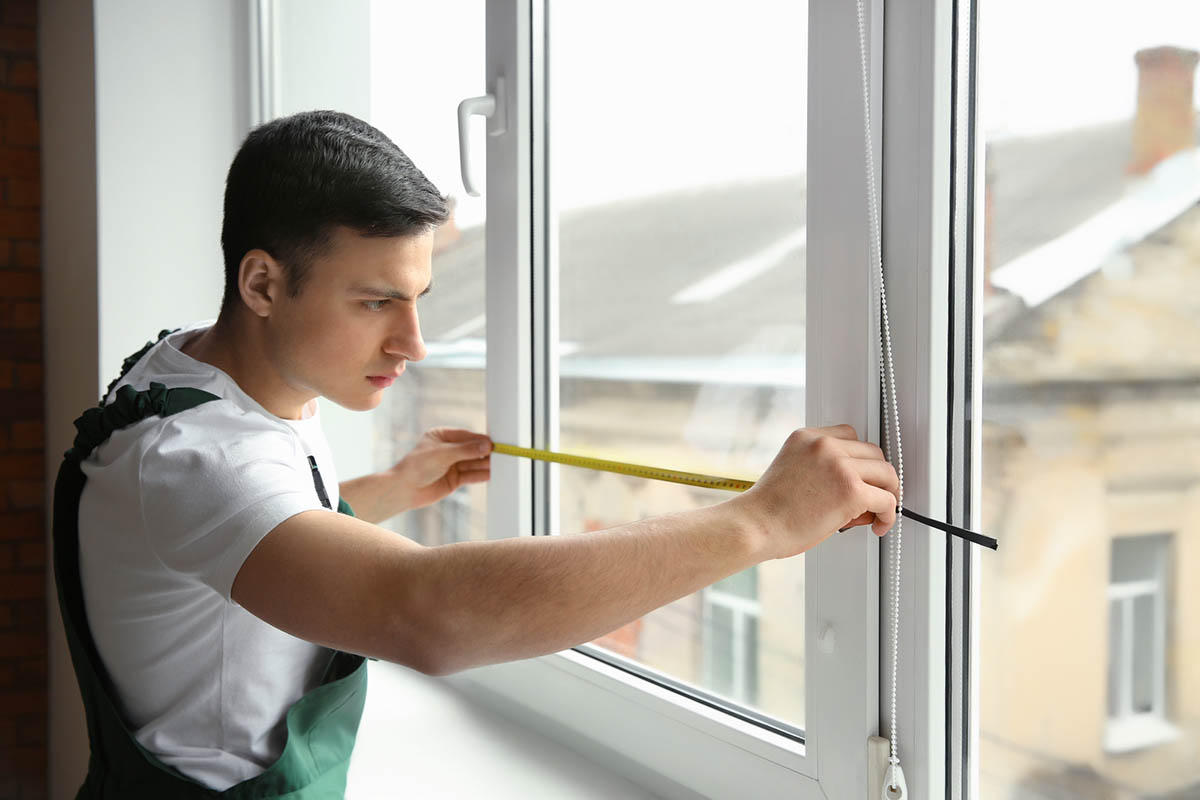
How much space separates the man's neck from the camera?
3.67ft

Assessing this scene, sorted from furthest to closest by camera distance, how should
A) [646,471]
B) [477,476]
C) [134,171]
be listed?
[134,171], [477,476], [646,471]

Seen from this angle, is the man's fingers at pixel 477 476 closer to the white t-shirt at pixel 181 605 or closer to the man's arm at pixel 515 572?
the white t-shirt at pixel 181 605

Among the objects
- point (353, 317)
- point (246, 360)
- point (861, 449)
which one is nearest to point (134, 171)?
point (246, 360)

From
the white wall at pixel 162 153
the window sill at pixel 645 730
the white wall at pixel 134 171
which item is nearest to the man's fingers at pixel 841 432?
the window sill at pixel 645 730

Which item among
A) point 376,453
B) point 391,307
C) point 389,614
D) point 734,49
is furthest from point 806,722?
point 376,453

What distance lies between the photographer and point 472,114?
4.89 ft

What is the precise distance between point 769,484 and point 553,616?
22cm

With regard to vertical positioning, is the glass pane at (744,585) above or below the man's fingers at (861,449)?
below

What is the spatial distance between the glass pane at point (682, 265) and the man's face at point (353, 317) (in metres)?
0.34

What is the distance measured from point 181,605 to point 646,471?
536 millimetres

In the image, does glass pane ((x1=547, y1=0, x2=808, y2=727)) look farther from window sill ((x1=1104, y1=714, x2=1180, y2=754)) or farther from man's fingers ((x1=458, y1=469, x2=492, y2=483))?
window sill ((x1=1104, y1=714, x2=1180, y2=754))

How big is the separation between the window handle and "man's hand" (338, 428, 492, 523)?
0.41 meters

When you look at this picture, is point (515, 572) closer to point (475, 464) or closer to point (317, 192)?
point (317, 192)

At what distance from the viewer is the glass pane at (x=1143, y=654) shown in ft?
2.45
